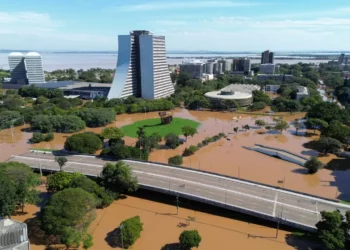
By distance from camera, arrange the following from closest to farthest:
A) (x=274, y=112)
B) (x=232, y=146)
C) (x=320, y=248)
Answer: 1. (x=320, y=248)
2. (x=232, y=146)
3. (x=274, y=112)

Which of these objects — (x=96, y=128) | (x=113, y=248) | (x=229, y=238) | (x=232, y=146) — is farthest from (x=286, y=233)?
(x=96, y=128)

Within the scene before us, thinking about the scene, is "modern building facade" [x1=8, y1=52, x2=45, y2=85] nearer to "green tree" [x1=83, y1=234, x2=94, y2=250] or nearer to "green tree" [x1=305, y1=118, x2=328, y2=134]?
"green tree" [x1=305, y1=118, x2=328, y2=134]

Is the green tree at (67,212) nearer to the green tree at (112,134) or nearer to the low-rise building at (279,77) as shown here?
the green tree at (112,134)

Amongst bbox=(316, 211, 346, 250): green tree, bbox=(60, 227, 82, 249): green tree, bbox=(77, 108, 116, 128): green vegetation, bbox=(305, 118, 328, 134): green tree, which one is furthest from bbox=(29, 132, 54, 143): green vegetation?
Answer: bbox=(305, 118, 328, 134): green tree

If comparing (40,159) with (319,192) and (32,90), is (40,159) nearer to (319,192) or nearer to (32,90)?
(319,192)

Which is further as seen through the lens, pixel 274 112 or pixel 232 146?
pixel 274 112

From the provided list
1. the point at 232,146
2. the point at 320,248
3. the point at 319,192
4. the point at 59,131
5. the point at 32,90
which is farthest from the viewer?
the point at 32,90

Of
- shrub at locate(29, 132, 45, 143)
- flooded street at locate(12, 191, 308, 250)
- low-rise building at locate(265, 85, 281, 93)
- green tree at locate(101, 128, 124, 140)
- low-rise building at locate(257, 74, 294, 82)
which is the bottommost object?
flooded street at locate(12, 191, 308, 250)
